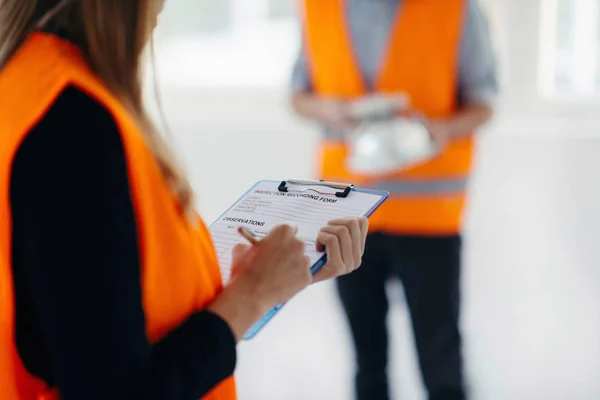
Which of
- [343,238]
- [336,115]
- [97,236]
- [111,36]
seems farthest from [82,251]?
[336,115]

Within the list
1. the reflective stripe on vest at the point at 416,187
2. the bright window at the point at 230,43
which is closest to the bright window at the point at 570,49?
the reflective stripe on vest at the point at 416,187

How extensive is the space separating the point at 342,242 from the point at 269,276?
0.33 ft

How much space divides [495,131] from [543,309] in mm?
525

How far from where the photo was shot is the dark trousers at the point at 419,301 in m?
1.62

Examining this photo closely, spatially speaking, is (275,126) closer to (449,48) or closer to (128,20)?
(449,48)

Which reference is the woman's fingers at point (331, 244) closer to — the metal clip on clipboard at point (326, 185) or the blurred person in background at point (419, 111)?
the metal clip on clipboard at point (326, 185)

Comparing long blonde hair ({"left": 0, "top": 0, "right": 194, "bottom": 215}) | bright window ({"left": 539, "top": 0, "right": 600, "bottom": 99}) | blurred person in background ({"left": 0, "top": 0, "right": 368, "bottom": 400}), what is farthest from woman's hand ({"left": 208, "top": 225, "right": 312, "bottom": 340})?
bright window ({"left": 539, "top": 0, "right": 600, "bottom": 99})

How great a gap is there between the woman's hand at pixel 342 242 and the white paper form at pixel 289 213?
1 cm

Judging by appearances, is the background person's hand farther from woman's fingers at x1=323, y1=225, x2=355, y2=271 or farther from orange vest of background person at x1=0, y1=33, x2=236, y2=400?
orange vest of background person at x1=0, y1=33, x2=236, y2=400

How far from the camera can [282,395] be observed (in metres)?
2.08

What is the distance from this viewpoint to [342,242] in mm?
776

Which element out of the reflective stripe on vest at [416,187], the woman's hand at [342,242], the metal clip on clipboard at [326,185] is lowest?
the reflective stripe on vest at [416,187]

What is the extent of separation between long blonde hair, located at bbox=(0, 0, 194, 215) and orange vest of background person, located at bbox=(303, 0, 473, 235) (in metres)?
1.00

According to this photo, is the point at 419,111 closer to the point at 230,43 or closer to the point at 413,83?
the point at 413,83
